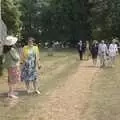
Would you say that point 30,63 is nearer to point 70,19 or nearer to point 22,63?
point 22,63

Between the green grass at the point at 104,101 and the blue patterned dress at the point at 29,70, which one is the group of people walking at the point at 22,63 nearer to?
the blue patterned dress at the point at 29,70

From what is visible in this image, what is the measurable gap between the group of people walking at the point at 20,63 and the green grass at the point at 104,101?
203 cm

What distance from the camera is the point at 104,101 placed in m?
15.5

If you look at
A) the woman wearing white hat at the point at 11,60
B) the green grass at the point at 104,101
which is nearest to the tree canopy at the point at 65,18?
the green grass at the point at 104,101

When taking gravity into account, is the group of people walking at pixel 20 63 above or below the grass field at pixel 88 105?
above

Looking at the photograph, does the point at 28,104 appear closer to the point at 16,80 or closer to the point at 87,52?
the point at 16,80

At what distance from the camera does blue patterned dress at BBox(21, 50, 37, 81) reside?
54.5 ft

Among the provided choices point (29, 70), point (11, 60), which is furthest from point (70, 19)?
point (11, 60)

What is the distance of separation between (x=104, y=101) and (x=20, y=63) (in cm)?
303

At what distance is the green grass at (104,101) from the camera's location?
12.8 meters

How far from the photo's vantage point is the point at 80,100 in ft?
51.2

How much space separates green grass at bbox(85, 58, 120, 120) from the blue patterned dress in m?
1.95

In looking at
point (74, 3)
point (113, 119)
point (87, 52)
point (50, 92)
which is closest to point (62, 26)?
point (74, 3)

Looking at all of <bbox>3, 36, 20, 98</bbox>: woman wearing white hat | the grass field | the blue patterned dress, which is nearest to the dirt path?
the grass field
